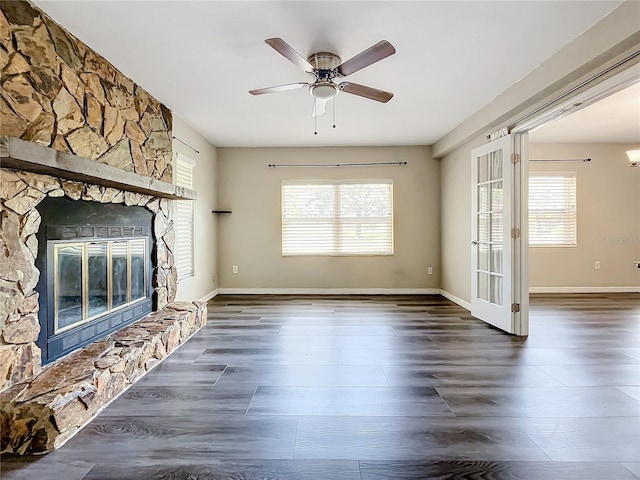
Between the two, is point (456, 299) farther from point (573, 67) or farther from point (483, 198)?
point (573, 67)

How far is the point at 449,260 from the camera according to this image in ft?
18.9

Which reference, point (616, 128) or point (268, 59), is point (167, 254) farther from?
point (616, 128)

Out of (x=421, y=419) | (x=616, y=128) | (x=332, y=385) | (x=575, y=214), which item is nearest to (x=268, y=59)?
(x=332, y=385)

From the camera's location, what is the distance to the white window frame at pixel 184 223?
4565 mm

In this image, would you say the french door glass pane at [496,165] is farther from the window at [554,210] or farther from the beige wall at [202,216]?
the beige wall at [202,216]

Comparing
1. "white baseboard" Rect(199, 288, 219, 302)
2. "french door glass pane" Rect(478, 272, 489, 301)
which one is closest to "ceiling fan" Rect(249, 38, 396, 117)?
"french door glass pane" Rect(478, 272, 489, 301)

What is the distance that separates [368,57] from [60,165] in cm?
202

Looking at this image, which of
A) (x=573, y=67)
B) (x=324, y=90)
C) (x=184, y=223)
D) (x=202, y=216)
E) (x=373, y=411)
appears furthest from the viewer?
(x=202, y=216)

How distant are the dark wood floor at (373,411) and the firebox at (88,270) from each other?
23.2 inches

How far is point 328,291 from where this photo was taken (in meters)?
6.20

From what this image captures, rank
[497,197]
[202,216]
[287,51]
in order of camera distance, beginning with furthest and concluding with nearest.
Result: [202,216] → [497,197] → [287,51]

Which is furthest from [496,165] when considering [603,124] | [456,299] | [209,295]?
[209,295]

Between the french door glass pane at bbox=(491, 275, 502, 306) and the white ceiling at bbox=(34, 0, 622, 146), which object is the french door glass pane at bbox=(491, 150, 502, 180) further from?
the french door glass pane at bbox=(491, 275, 502, 306)

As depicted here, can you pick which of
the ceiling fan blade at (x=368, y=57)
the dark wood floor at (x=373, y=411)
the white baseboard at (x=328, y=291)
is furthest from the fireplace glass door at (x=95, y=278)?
the white baseboard at (x=328, y=291)
